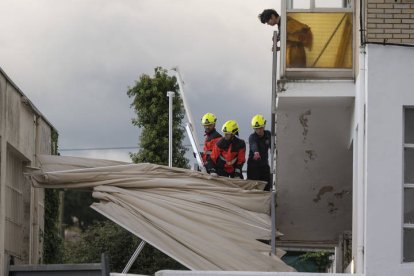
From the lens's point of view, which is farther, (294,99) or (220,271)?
(294,99)

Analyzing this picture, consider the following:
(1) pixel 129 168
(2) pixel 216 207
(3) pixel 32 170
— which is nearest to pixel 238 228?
(2) pixel 216 207

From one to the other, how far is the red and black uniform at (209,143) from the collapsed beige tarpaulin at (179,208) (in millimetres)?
1052

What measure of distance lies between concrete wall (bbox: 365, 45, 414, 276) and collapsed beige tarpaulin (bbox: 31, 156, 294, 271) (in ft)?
8.83

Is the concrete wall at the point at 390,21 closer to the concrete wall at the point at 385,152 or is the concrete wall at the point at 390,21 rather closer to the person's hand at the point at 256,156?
the concrete wall at the point at 385,152

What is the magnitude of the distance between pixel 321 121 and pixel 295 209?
9.78ft

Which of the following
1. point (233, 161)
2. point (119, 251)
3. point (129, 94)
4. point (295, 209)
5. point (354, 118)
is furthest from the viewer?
point (119, 251)

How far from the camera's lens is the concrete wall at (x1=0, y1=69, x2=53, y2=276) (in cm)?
2269

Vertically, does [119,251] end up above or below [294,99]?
below

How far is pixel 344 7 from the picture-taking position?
23.6 metres

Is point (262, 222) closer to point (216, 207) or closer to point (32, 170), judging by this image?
point (216, 207)

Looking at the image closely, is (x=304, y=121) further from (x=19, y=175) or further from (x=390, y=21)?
(x=19, y=175)

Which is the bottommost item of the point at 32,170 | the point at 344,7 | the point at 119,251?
the point at 119,251

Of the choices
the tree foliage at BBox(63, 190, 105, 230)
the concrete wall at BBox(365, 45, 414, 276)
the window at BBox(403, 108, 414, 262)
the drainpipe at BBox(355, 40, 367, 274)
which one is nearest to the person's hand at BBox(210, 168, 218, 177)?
the drainpipe at BBox(355, 40, 367, 274)

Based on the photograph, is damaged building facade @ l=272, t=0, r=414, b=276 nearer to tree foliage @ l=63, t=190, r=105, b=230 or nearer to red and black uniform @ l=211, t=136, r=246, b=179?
red and black uniform @ l=211, t=136, r=246, b=179
